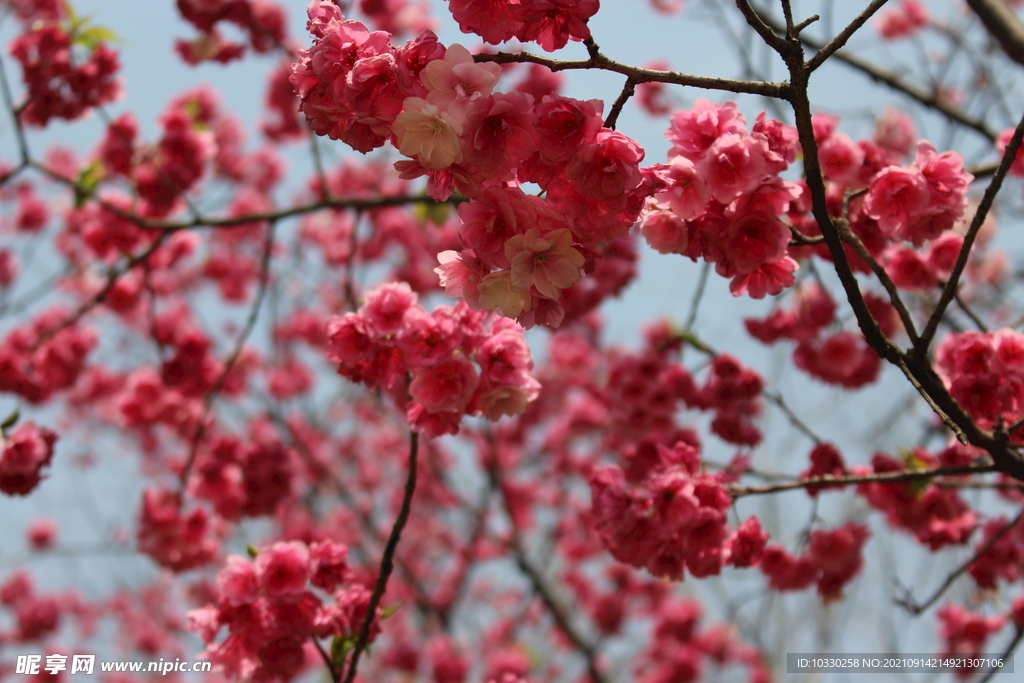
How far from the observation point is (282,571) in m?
2.33

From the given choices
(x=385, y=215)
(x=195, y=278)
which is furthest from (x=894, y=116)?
(x=195, y=278)

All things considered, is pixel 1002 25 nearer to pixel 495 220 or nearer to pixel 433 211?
pixel 495 220

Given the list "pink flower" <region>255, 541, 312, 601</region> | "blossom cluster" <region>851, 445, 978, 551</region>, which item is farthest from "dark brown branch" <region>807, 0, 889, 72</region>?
"pink flower" <region>255, 541, 312, 601</region>

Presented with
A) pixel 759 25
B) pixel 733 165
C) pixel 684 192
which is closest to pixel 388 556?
pixel 684 192

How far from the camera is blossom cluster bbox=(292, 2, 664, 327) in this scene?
1332 mm

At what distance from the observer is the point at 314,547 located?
2.39 meters

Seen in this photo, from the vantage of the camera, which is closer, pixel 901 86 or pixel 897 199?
pixel 897 199

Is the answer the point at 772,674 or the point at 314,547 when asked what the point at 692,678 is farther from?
the point at 314,547

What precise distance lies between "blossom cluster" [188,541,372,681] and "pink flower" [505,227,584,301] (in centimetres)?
143

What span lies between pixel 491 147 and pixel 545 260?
25cm

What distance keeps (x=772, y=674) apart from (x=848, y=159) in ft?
22.6

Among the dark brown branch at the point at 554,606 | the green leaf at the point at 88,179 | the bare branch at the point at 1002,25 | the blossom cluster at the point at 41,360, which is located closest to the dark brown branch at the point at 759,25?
the bare branch at the point at 1002,25

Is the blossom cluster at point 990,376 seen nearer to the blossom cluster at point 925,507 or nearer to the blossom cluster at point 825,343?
the blossom cluster at point 925,507

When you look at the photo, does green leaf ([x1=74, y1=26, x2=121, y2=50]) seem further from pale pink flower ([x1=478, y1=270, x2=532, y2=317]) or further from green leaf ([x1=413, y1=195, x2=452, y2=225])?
pale pink flower ([x1=478, y1=270, x2=532, y2=317])
